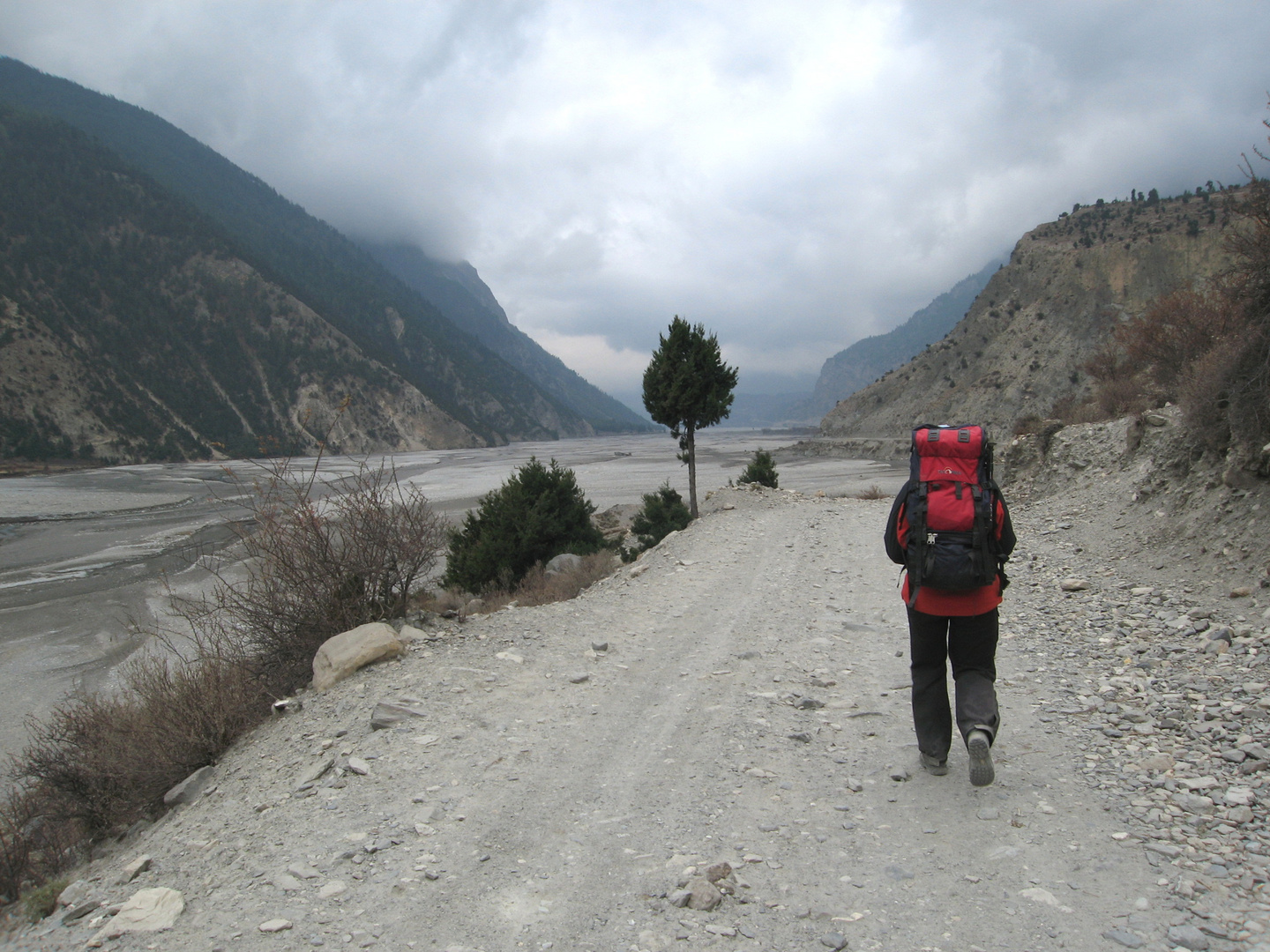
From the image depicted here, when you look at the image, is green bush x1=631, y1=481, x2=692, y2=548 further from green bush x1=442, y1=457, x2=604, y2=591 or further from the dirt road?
the dirt road

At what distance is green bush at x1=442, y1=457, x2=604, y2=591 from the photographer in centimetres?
1730

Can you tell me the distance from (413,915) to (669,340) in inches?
893

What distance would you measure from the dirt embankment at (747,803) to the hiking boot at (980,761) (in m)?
0.11

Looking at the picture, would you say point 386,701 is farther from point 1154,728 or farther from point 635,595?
point 1154,728

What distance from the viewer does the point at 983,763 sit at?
3451mm

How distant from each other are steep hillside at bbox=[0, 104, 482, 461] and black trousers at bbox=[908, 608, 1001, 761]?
97.6 meters

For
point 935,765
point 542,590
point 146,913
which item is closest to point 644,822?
point 935,765

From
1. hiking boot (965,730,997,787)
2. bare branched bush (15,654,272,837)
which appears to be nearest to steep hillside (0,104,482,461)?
bare branched bush (15,654,272,837)

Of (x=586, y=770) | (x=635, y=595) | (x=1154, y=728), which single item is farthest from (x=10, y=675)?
(x=1154, y=728)

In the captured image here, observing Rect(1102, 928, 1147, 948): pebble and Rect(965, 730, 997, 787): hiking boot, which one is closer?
Rect(1102, 928, 1147, 948): pebble

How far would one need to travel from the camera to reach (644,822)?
11.2ft

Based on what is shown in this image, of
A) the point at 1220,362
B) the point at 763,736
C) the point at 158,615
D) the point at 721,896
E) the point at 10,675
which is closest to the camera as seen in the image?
the point at 721,896

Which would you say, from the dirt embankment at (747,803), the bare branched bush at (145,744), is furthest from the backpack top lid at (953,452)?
the bare branched bush at (145,744)

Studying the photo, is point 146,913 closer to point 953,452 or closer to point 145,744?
point 145,744
